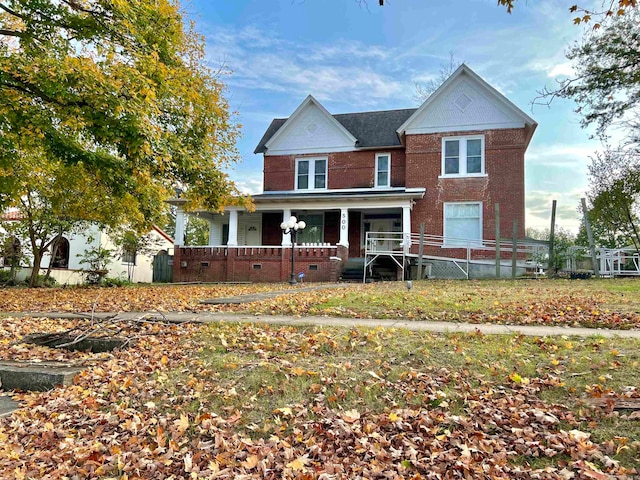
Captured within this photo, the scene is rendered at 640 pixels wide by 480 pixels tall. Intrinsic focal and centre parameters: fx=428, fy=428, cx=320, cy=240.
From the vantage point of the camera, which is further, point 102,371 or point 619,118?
point 619,118

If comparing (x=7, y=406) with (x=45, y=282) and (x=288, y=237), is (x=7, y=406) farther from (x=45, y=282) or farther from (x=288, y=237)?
(x=45, y=282)

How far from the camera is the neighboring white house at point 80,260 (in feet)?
79.6

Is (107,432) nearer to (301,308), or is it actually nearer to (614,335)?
(301,308)

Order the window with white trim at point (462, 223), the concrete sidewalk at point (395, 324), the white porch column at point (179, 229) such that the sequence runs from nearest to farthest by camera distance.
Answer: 1. the concrete sidewalk at point (395, 324)
2. the window with white trim at point (462, 223)
3. the white porch column at point (179, 229)

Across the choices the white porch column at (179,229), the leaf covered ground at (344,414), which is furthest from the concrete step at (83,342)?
the white porch column at (179,229)

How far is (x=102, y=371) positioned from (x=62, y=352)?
1418mm

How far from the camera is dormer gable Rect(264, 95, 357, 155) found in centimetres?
2336

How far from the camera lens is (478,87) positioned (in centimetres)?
2030

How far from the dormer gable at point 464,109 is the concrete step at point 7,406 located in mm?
19405

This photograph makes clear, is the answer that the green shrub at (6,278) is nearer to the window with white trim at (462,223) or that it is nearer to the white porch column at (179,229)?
the white porch column at (179,229)

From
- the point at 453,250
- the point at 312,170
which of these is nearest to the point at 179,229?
the point at 312,170

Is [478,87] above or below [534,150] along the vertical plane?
above

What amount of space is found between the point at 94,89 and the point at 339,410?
9081 millimetres

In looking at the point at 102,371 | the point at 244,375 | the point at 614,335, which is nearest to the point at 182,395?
the point at 244,375
